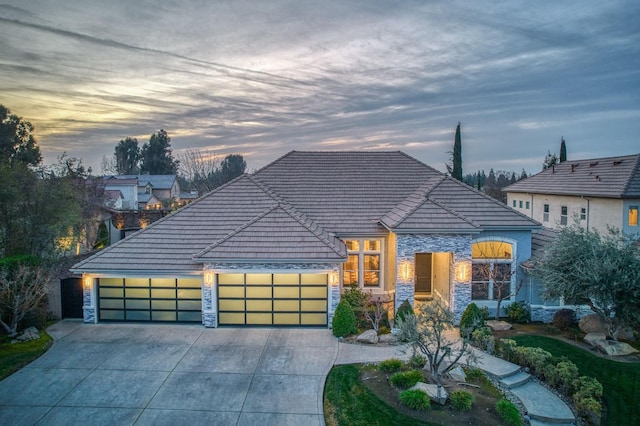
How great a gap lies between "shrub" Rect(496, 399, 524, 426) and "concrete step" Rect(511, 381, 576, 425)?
602 mm

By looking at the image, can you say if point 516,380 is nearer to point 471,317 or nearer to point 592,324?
point 471,317

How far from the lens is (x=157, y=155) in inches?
3174

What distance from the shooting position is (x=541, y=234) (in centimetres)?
1697

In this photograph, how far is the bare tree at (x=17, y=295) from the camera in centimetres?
1269

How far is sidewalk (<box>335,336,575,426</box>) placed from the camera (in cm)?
894

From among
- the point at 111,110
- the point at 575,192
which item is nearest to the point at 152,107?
the point at 111,110

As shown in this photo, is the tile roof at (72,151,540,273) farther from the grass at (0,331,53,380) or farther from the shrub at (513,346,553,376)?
the shrub at (513,346,553,376)

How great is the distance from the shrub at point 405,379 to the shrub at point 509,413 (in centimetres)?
196

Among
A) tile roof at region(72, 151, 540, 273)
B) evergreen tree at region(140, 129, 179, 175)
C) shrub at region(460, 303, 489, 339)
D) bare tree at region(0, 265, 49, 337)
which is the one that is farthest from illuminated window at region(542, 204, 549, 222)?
evergreen tree at region(140, 129, 179, 175)

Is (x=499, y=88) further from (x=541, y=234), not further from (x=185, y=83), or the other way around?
(x=185, y=83)

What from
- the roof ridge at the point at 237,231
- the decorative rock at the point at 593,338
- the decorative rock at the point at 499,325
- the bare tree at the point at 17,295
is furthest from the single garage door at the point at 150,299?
the decorative rock at the point at 593,338

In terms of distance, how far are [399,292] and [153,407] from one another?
9259mm

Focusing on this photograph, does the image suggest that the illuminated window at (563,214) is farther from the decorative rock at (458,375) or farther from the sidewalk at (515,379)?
the decorative rock at (458,375)

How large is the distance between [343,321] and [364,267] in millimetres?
4302
